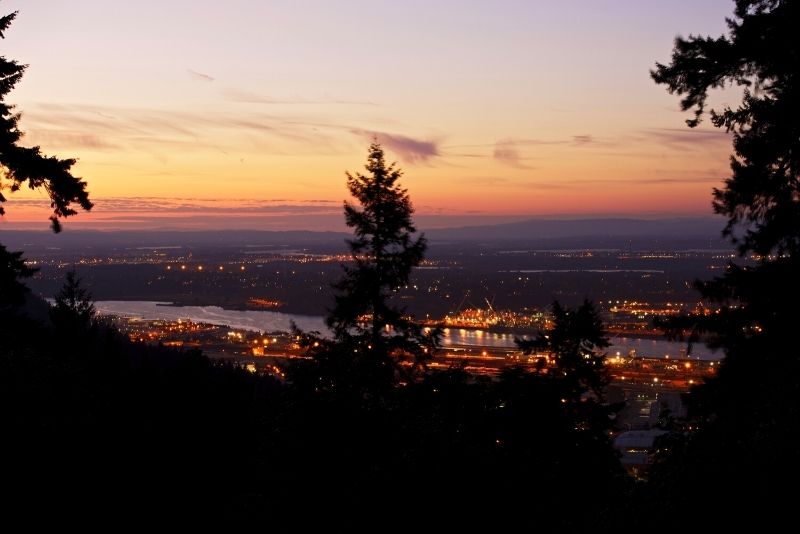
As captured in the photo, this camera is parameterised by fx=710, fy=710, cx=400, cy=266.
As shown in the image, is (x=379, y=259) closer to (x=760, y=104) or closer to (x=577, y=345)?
(x=577, y=345)

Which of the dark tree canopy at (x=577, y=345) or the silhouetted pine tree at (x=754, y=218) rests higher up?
the silhouetted pine tree at (x=754, y=218)

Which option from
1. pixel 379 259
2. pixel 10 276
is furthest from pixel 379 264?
pixel 10 276

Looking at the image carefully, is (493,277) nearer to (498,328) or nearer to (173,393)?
(498,328)

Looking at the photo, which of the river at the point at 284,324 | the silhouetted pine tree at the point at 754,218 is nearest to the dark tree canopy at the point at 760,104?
the silhouetted pine tree at the point at 754,218

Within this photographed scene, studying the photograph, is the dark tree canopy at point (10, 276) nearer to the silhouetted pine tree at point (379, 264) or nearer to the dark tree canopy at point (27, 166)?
the dark tree canopy at point (27, 166)

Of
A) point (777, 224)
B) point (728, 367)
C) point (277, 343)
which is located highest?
point (777, 224)

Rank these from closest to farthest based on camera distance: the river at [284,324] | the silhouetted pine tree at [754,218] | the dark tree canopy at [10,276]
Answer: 1. the silhouetted pine tree at [754,218]
2. the dark tree canopy at [10,276]
3. the river at [284,324]

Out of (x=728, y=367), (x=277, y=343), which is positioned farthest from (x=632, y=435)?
(x=277, y=343)

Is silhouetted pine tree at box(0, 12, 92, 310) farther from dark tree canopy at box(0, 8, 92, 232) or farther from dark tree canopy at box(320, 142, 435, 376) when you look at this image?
dark tree canopy at box(320, 142, 435, 376)

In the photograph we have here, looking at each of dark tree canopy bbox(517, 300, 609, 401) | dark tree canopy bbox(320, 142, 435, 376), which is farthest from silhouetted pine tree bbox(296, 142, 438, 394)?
dark tree canopy bbox(517, 300, 609, 401)
